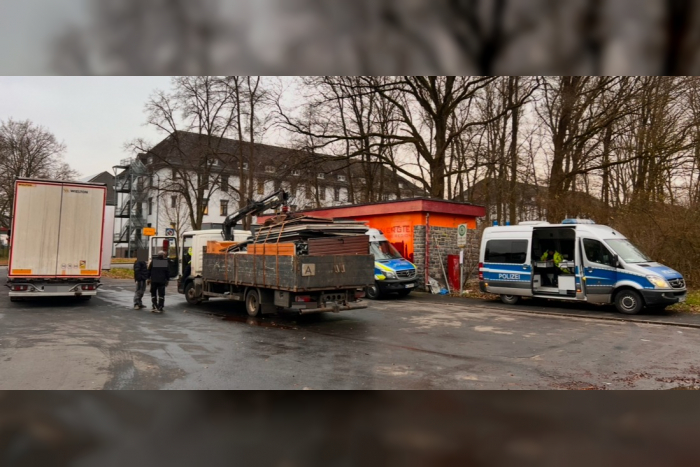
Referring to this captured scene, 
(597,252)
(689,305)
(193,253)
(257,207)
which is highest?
(257,207)

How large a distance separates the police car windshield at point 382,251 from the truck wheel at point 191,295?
595cm

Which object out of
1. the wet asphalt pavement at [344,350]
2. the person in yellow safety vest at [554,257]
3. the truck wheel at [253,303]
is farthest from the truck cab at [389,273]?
the truck wheel at [253,303]

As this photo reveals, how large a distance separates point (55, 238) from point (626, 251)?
15.5 meters

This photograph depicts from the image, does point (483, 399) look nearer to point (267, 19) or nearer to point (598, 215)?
point (267, 19)

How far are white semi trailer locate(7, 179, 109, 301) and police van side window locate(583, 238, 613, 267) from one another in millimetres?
13621

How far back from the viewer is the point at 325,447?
296cm

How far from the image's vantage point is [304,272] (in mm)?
10531

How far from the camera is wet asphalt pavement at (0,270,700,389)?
6355 millimetres

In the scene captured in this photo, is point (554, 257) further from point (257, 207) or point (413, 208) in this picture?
point (257, 207)

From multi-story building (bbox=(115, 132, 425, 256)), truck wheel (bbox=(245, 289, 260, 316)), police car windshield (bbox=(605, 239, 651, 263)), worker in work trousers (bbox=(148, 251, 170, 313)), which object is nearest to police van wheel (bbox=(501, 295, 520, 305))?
police car windshield (bbox=(605, 239, 651, 263))

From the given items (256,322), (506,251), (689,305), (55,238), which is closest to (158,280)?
(55,238)

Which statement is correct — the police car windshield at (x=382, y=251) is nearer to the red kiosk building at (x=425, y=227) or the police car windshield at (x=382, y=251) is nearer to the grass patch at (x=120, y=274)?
the red kiosk building at (x=425, y=227)

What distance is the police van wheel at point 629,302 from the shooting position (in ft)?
40.8

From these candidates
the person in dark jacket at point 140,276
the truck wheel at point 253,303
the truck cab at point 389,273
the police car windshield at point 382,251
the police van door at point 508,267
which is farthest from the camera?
the police car windshield at point 382,251
